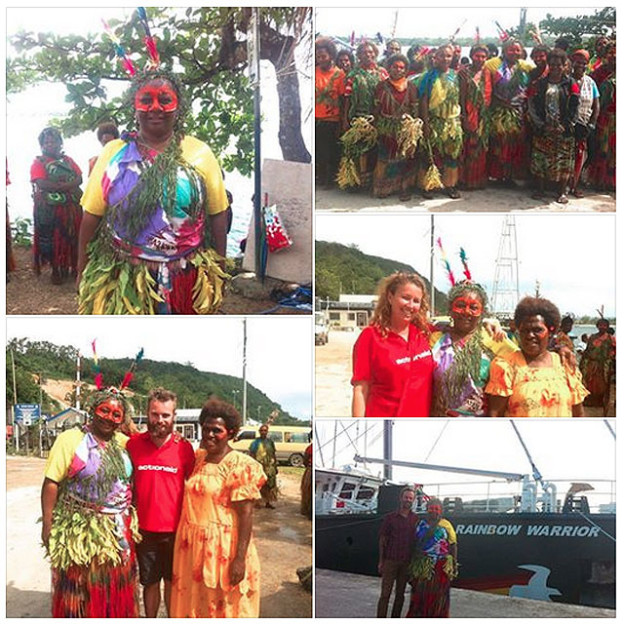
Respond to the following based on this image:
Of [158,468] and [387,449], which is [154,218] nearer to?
[158,468]

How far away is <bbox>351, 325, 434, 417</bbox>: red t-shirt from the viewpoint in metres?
4.22

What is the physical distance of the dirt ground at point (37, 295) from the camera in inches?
170

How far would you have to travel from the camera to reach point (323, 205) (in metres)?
4.34

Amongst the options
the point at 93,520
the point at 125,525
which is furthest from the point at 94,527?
the point at 125,525

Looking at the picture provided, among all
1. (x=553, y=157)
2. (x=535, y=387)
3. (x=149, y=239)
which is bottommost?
(x=535, y=387)

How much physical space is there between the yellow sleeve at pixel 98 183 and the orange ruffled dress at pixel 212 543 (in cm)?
118

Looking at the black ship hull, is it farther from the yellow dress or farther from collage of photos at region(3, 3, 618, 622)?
the yellow dress

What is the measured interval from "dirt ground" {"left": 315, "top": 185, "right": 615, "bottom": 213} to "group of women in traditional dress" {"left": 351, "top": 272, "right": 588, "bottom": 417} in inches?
14.0

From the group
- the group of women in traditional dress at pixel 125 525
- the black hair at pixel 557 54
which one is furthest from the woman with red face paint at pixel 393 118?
→ the group of women in traditional dress at pixel 125 525

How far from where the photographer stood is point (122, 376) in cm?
426

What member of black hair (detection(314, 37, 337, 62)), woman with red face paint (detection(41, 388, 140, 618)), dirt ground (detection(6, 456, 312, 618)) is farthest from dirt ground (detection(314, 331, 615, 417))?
black hair (detection(314, 37, 337, 62))

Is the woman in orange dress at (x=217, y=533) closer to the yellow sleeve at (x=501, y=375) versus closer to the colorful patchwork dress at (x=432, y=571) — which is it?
the colorful patchwork dress at (x=432, y=571)

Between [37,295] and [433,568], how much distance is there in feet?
7.24

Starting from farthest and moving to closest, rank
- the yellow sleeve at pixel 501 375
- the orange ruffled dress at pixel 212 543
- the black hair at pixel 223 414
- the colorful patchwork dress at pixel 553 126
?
the colorful patchwork dress at pixel 553 126, the yellow sleeve at pixel 501 375, the black hair at pixel 223 414, the orange ruffled dress at pixel 212 543
